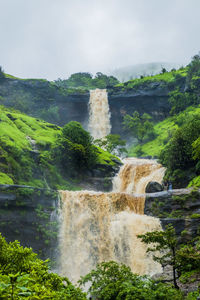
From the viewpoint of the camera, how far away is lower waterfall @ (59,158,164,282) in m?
19.6

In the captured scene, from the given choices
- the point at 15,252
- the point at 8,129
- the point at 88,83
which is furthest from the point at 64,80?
the point at 15,252

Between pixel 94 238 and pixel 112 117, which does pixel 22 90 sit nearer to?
pixel 112 117

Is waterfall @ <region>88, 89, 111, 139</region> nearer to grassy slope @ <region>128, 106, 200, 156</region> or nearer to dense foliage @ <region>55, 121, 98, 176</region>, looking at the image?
grassy slope @ <region>128, 106, 200, 156</region>

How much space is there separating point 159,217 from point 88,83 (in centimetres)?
6500

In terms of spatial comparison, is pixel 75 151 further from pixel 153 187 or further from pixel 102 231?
pixel 102 231

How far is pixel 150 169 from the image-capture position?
110 feet

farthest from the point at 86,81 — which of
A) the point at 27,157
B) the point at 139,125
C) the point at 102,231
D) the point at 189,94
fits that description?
the point at 102,231

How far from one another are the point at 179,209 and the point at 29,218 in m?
12.2

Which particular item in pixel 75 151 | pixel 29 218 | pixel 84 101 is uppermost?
pixel 84 101

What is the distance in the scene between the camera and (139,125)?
52.4m

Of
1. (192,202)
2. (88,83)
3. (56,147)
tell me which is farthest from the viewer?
(88,83)

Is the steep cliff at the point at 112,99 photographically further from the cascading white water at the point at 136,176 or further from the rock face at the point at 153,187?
the rock face at the point at 153,187

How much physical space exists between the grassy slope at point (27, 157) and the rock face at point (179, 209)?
12547mm

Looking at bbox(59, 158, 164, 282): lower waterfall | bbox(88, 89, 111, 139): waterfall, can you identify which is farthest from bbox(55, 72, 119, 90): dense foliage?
bbox(59, 158, 164, 282): lower waterfall
